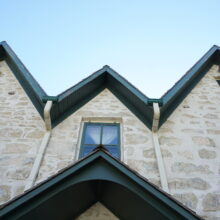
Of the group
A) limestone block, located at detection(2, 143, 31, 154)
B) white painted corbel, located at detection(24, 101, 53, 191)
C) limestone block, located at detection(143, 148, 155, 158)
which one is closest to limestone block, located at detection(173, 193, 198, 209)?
limestone block, located at detection(143, 148, 155, 158)

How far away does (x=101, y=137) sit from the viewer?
5.91 metres

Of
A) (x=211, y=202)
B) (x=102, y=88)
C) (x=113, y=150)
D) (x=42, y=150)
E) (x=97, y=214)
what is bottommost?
(x=97, y=214)

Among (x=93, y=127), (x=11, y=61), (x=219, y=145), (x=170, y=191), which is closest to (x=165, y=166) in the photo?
(x=170, y=191)

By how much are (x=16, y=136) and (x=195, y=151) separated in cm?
446

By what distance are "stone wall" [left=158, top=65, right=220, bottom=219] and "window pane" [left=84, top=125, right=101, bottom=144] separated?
5.37 ft

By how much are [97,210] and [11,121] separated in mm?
3445

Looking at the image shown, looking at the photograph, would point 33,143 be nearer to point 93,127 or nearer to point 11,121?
point 11,121

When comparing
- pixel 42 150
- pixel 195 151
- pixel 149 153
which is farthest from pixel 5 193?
pixel 195 151

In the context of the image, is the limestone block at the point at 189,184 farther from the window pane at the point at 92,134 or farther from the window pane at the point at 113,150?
the window pane at the point at 92,134

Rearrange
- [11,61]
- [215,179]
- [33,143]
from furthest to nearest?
[11,61]
[33,143]
[215,179]

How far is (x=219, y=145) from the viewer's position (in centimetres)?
554

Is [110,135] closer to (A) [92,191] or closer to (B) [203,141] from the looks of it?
(A) [92,191]

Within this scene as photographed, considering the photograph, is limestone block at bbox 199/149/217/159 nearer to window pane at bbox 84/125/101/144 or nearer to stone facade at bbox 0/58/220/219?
stone facade at bbox 0/58/220/219

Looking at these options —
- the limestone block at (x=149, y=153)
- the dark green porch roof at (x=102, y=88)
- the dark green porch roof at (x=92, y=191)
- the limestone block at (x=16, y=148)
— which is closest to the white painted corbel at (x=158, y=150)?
the limestone block at (x=149, y=153)
